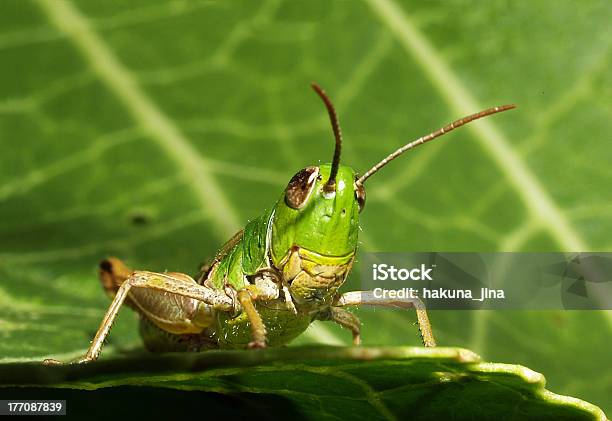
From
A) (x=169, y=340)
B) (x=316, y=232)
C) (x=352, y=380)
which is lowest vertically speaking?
(x=352, y=380)

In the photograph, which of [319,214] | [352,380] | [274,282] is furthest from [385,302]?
[352,380]

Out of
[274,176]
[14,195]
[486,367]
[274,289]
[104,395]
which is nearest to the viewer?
[486,367]

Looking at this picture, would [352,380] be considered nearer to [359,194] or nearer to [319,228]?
[319,228]

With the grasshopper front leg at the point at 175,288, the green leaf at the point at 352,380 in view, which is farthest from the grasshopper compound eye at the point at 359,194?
the green leaf at the point at 352,380

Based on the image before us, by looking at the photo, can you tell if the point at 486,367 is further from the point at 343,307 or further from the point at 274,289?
the point at 343,307

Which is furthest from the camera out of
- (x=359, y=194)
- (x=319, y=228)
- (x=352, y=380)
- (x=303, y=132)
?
(x=303, y=132)

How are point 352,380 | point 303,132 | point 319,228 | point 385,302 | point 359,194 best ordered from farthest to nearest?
point 303,132
point 385,302
point 359,194
point 319,228
point 352,380

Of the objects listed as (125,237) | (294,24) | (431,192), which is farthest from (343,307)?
(294,24)
